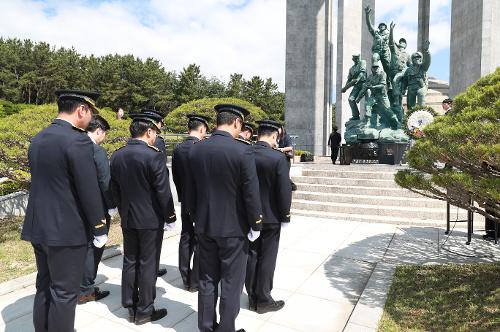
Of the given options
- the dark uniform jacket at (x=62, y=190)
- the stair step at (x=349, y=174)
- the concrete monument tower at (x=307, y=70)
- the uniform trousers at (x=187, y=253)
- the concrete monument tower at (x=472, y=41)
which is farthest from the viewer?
the concrete monument tower at (x=307, y=70)

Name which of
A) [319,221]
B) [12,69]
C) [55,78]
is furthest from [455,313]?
[12,69]

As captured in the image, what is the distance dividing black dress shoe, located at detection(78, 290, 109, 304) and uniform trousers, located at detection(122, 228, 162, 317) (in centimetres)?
64

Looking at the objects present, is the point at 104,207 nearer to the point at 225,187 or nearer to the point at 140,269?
the point at 140,269

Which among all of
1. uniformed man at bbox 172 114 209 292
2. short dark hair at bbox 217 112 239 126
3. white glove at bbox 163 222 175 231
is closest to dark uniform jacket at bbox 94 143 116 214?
white glove at bbox 163 222 175 231

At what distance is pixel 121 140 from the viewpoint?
25.6ft

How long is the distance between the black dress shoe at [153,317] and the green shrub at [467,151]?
297 cm

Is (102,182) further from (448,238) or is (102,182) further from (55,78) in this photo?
(55,78)

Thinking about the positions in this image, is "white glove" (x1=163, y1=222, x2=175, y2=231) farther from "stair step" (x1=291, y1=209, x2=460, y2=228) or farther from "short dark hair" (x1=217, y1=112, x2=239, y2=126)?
"stair step" (x1=291, y1=209, x2=460, y2=228)

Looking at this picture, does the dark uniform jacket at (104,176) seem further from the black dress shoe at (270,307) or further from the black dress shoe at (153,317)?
the black dress shoe at (270,307)

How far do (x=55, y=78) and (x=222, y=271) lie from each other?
4832 centimetres

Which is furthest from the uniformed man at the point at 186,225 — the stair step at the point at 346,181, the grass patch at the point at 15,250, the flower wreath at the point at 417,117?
the flower wreath at the point at 417,117

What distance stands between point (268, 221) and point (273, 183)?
1.37 feet

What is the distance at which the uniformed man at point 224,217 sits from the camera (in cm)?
295

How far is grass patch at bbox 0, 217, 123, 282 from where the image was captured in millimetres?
4945
